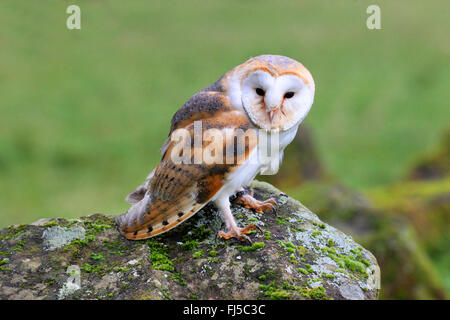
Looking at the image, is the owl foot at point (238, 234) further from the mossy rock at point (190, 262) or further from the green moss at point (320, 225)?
the green moss at point (320, 225)

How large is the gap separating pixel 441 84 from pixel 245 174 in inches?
452

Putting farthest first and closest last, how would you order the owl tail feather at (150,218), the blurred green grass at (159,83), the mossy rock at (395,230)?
the blurred green grass at (159,83), the mossy rock at (395,230), the owl tail feather at (150,218)

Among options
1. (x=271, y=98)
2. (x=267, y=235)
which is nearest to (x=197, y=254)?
(x=267, y=235)

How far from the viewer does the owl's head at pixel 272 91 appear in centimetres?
309

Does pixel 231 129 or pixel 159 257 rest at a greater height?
pixel 231 129

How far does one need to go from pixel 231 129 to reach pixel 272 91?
1.10 feet

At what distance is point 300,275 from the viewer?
3.12 m

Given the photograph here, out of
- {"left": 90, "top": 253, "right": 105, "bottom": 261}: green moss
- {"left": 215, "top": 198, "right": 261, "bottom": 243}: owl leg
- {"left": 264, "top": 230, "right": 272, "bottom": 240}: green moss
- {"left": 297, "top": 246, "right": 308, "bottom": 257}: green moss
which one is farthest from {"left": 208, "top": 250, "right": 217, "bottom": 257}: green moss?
{"left": 90, "top": 253, "right": 105, "bottom": 261}: green moss

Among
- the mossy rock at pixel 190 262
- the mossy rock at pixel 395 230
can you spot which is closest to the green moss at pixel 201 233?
the mossy rock at pixel 190 262

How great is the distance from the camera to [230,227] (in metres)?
3.38

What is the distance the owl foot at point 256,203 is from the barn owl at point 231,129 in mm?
323

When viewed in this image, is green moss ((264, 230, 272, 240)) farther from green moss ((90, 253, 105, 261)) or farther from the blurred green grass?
the blurred green grass

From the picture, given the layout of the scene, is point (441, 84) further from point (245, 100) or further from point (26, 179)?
point (245, 100)

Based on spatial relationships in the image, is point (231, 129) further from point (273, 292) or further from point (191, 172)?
point (273, 292)
